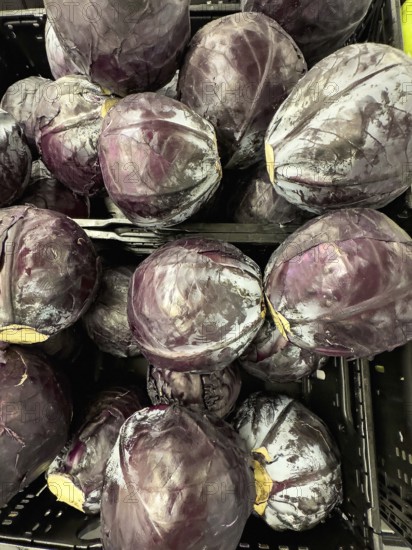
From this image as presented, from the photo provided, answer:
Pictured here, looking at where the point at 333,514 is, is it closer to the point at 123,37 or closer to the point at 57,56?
the point at 123,37

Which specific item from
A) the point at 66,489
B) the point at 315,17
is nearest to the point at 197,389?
the point at 66,489

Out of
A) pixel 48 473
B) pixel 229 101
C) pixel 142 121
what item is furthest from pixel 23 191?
pixel 48 473

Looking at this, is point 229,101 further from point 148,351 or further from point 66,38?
point 148,351

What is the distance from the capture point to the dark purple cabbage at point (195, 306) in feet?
3.20

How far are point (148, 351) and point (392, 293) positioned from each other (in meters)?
0.57

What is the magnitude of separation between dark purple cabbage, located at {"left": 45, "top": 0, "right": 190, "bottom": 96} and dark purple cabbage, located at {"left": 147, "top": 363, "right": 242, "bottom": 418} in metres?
0.84

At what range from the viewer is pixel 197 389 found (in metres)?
1.26

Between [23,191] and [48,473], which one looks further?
[23,191]

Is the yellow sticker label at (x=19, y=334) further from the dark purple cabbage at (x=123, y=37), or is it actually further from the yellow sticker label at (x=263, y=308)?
the dark purple cabbage at (x=123, y=37)

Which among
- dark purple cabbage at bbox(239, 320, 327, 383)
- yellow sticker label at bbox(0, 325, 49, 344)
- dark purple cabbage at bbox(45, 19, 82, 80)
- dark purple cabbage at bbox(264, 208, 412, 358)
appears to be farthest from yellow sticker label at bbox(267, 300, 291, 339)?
dark purple cabbage at bbox(45, 19, 82, 80)

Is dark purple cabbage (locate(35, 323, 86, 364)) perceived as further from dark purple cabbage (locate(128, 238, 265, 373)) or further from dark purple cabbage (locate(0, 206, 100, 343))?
dark purple cabbage (locate(128, 238, 265, 373))

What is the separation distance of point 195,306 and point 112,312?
1.59ft

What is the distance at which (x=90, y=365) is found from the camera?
1.70 m

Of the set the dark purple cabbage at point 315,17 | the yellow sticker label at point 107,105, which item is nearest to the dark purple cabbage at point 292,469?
the yellow sticker label at point 107,105
